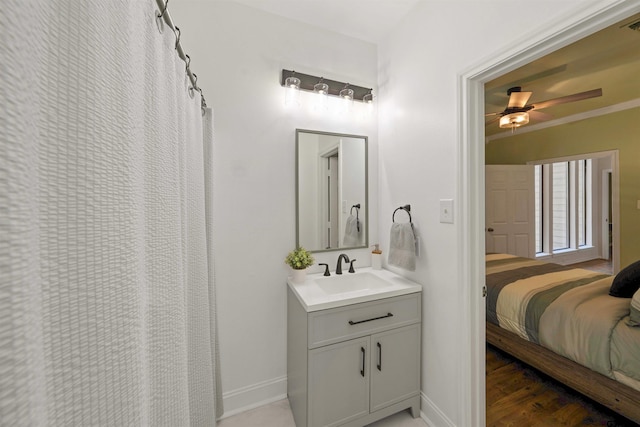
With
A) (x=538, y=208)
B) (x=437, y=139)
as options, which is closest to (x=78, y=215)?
(x=437, y=139)

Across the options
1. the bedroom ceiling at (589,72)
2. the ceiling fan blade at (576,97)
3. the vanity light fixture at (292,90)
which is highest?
the bedroom ceiling at (589,72)

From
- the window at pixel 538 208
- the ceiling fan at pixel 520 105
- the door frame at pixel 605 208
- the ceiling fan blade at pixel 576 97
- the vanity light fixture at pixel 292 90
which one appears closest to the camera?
the vanity light fixture at pixel 292 90

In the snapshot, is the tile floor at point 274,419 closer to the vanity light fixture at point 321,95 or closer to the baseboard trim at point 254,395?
the baseboard trim at point 254,395

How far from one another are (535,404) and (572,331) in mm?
560

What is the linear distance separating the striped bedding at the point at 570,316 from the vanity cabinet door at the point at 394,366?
1050 millimetres

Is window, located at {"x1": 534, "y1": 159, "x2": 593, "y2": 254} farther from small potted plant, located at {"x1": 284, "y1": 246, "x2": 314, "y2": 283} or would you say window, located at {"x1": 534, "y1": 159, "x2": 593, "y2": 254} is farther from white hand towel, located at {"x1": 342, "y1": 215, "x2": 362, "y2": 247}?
small potted plant, located at {"x1": 284, "y1": 246, "x2": 314, "y2": 283}

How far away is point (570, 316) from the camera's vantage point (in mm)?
1775

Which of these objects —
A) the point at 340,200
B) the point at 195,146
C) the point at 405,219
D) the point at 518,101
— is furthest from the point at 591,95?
the point at 195,146

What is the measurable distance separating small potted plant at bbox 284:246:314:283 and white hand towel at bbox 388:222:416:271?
0.56m

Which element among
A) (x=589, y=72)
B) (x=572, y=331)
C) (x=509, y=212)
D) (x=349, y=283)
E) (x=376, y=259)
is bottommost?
(x=572, y=331)

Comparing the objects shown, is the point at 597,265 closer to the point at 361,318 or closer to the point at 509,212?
the point at 509,212

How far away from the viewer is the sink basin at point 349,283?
178cm

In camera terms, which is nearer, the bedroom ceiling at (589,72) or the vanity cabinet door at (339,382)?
the vanity cabinet door at (339,382)

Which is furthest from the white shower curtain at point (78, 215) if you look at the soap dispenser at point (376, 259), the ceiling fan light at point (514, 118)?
the ceiling fan light at point (514, 118)
